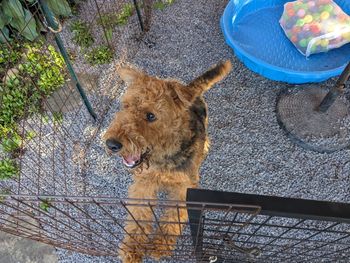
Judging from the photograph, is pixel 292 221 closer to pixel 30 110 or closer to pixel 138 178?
pixel 138 178

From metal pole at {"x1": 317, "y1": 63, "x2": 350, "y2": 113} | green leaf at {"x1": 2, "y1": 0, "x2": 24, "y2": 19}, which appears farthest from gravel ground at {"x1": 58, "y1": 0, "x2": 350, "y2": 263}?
green leaf at {"x1": 2, "y1": 0, "x2": 24, "y2": 19}

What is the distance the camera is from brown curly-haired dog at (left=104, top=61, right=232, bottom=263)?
6.81ft

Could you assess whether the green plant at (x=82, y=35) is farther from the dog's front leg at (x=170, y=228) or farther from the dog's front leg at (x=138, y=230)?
the dog's front leg at (x=170, y=228)

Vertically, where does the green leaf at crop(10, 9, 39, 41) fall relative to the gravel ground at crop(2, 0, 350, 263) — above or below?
above

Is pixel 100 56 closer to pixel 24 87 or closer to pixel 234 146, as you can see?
pixel 24 87

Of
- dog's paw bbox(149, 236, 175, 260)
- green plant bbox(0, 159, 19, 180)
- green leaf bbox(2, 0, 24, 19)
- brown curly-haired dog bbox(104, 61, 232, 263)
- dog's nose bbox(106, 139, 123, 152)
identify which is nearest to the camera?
dog's nose bbox(106, 139, 123, 152)

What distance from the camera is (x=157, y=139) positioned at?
2.21m

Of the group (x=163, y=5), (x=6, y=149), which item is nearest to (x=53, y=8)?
(x=163, y=5)

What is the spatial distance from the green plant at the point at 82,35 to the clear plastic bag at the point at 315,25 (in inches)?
85.4

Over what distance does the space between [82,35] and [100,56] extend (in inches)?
15.2

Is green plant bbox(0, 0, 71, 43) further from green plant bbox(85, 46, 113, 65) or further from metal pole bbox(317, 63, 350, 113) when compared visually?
metal pole bbox(317, 63, 350, 113)

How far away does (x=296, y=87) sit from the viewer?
3.47 meters

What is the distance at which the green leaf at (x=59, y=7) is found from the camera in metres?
3.96

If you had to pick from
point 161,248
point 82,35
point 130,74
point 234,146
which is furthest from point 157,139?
point 82,35
